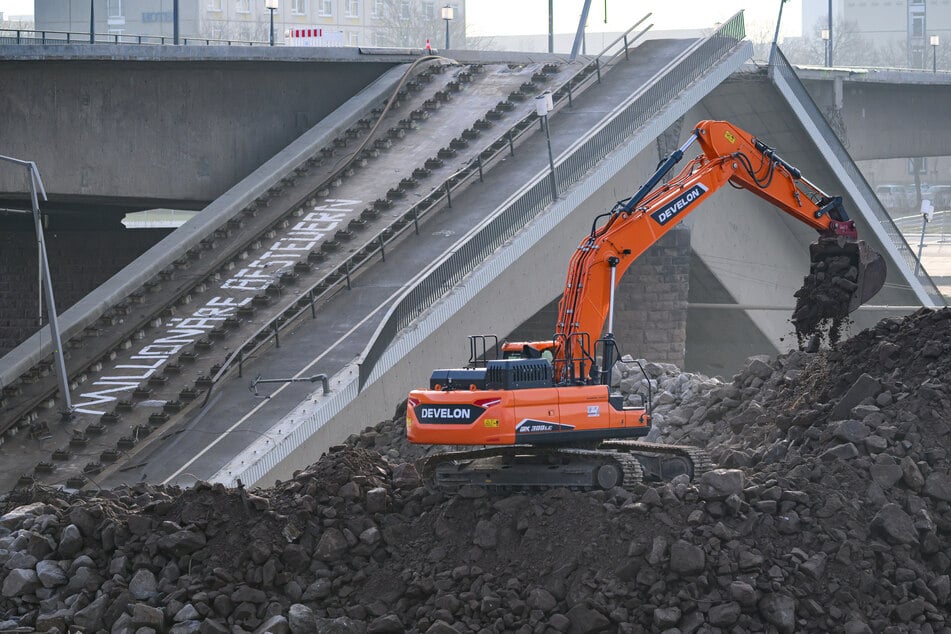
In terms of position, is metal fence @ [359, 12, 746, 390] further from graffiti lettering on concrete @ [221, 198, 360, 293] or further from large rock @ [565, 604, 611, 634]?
large rock @ [565, 604, 611, 634]

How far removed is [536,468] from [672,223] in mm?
Answer: 3999

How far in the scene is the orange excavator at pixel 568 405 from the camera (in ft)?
55.0

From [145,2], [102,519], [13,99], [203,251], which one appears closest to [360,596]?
[102,519]

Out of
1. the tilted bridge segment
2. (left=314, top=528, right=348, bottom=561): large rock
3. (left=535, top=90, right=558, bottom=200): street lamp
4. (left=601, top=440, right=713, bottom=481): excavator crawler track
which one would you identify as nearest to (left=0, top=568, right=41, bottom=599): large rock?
(left=314, top=528, right=348, bottom=561): large rock

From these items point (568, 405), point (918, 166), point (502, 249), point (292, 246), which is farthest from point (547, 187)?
point (918, 166)

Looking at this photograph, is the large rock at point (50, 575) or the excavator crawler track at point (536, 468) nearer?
the large rock at point (50, 575)

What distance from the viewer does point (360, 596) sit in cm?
1609

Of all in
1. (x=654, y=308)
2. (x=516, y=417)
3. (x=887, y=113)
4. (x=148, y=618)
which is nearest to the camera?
(x=148, y=618)

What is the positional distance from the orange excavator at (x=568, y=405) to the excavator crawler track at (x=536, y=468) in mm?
12

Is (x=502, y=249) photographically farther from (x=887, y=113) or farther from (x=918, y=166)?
(x=918, y=166)

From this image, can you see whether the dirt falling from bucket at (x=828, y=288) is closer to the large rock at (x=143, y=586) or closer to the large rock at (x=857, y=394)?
the large rock at (x=857, y=394)

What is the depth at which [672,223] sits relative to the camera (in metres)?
19.1

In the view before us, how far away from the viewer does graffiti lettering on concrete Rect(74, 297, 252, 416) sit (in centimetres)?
2575

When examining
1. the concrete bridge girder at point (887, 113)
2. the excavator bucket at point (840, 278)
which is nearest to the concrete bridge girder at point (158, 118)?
the concrete bridge girder at point (887, 113)
